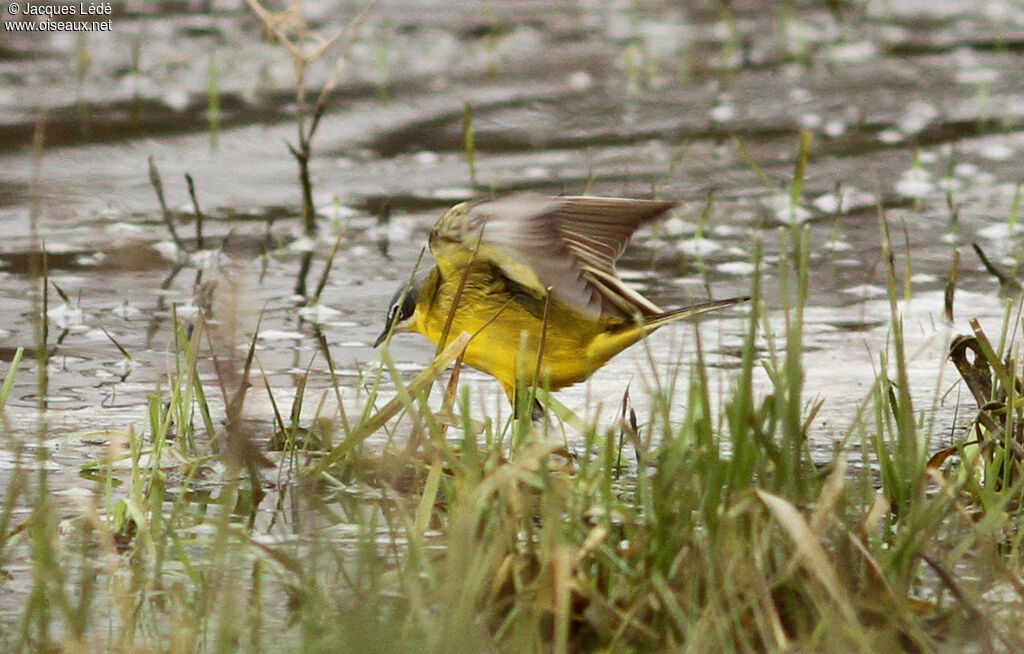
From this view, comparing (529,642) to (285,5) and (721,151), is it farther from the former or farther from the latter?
(285,5)

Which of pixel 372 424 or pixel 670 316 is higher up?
pixel 670 316

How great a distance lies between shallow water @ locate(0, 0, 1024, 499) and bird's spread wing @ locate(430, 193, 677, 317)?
0.40 m

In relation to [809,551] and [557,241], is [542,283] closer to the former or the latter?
[557,241]

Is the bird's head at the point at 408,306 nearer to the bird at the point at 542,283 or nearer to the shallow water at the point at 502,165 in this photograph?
the bird at the point at 542,283

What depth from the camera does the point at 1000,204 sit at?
8.15 meters

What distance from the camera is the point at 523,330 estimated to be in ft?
16.2

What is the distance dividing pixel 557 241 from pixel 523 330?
0.41m

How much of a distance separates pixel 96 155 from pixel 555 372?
4.95 metres

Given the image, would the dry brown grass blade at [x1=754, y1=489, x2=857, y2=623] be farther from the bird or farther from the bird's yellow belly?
the bird's yellow belly

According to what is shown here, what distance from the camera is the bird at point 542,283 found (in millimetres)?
4602

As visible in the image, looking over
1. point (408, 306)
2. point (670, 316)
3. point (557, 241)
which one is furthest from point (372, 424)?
point (408, 306)

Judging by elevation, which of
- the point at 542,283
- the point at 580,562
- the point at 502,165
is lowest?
the point at 580,562

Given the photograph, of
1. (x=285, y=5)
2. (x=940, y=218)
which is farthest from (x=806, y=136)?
(x=285, y=5)

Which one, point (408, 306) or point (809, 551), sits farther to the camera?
point (408, 306)
